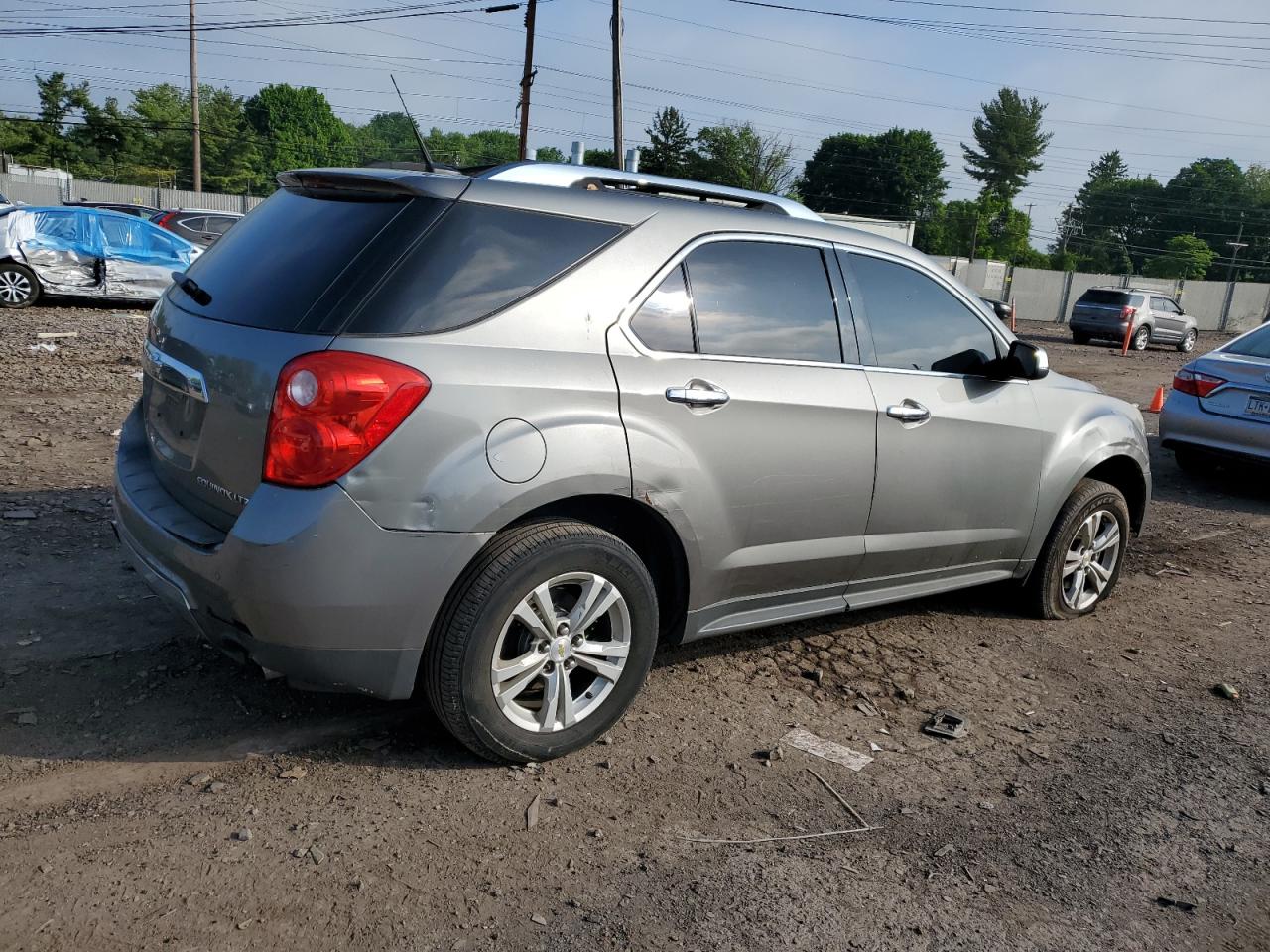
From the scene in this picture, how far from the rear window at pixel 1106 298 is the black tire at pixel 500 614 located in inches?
1111

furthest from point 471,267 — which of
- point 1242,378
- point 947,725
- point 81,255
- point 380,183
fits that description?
point 81,255

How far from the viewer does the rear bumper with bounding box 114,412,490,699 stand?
116 inches

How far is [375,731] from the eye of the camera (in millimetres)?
3600

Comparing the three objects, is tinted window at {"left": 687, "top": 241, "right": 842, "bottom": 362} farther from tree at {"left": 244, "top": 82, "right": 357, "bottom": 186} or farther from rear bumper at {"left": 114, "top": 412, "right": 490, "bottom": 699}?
tree at {"left": 244, "top": 82, "right": 357, "bottom": 186}

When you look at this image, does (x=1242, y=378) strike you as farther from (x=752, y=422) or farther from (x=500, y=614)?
(x=500, y=614)

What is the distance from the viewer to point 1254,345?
899 centimetres

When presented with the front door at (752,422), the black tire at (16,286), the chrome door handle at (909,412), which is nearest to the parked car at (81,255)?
the black tire at (16,286)

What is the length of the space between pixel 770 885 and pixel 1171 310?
→ 30.9 m

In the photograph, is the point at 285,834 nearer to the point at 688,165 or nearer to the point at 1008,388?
the point at 1008,388

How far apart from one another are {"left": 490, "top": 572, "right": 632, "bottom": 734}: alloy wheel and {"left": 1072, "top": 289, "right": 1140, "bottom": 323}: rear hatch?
1097 inches

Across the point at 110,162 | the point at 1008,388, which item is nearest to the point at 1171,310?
the point at 1008,388

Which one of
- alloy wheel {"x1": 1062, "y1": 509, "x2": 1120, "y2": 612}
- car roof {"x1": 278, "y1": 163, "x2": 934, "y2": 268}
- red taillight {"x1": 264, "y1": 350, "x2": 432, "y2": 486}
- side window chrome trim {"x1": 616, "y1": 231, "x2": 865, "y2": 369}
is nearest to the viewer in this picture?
red taillight {"x1": 264, "y1": 350, "x2": 432, "y2": 486}

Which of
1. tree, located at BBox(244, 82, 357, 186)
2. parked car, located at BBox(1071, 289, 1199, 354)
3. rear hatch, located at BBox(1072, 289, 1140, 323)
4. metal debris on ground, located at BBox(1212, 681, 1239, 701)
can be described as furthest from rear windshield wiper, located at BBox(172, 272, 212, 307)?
tree, located at BBox(244, 82, 357, 186)

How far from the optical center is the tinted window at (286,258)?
3213mm
